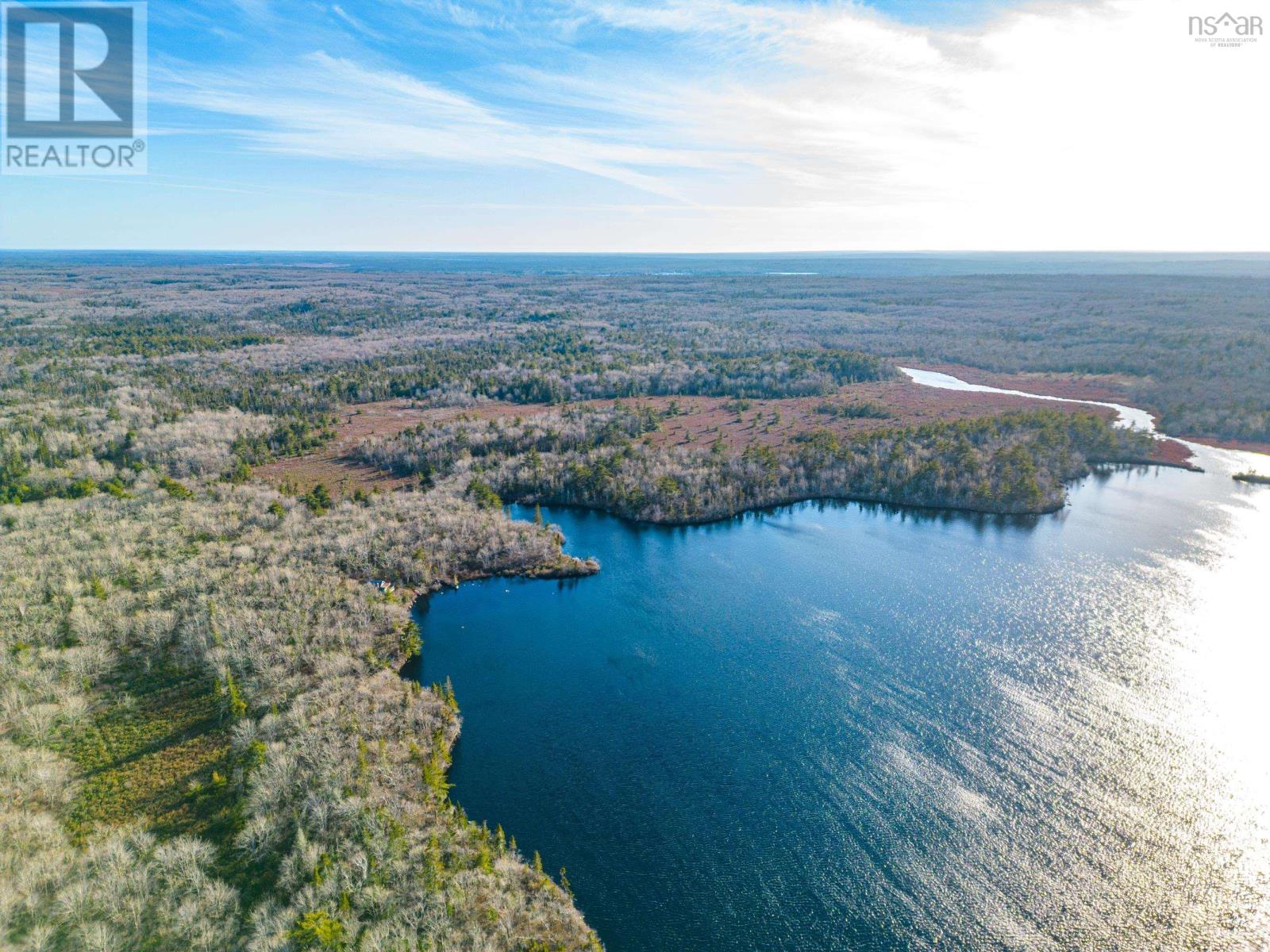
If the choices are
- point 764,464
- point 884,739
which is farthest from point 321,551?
point 764,464

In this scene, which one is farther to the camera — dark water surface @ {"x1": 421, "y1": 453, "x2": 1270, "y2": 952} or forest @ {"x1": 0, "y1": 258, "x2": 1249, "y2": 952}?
dark water surface @ {"x1": 421, "y1": 453, "x2": 1270, "y2": 952}

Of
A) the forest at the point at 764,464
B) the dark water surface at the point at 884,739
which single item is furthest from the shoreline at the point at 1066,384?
the dark water surface at the point at 884,739

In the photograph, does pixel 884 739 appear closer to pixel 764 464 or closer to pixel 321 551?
pixel 764 464

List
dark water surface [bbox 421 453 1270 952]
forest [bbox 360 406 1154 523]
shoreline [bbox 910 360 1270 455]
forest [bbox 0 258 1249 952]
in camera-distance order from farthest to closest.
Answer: shoreline [bbox 910 360 1270 455], forest [bbox 360 406 1154 523], dark water surface [bbox 421 453 1270 952], forest [bbox 0 258 1249 952]

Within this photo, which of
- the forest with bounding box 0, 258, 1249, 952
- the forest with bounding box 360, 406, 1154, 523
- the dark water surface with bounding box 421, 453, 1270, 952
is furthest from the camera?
the forest with bounding box 360, 406, 1154, 523

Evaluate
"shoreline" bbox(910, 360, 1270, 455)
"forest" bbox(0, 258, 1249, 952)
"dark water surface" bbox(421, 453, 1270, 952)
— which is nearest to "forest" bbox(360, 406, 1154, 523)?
"forest" bbox(0, 258, 1249, 952)

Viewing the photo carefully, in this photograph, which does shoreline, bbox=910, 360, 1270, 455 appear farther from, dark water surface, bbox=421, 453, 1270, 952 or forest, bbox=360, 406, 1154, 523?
dark water surface, bbox=421, 453, 1270, 952

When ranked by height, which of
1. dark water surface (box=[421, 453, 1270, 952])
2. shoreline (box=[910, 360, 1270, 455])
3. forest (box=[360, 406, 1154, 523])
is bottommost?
dark water surface (box=[421, 453, 1270, 952])

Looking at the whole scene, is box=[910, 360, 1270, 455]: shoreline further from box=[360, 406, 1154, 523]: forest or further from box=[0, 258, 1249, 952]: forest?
box=[360, 406, 1154, 523]: forest

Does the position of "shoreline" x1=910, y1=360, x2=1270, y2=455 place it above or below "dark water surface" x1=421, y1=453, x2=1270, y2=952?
above
